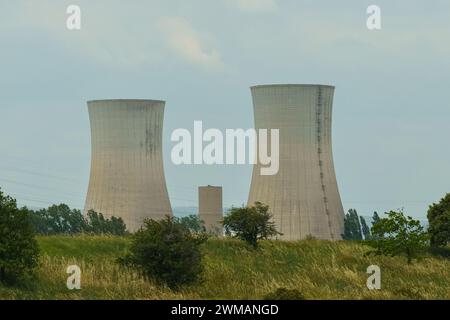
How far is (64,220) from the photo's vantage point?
175ft

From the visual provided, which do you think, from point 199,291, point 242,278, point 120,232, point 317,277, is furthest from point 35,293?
point 120,232

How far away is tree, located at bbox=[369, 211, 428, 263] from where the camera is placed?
26266mm

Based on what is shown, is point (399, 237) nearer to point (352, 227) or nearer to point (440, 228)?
point (440, 228)

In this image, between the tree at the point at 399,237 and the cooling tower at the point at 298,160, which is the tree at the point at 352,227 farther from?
the tree at the point at 399,237

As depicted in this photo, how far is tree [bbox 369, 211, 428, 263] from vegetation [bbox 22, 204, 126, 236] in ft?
63.6

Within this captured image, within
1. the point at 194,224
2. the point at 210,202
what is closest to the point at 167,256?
the point at 210,202

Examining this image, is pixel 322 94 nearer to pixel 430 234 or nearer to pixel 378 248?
pixel 430 234

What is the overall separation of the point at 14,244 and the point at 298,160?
79.9 feet

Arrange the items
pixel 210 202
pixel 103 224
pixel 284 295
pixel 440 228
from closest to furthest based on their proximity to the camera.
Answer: pixel 284 295 < pixel 440 228 < pixel 103 224 < pixel 210 202

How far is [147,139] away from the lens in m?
44.5

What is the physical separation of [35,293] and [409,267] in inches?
413

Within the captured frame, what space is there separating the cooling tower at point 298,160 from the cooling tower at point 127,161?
481 cm

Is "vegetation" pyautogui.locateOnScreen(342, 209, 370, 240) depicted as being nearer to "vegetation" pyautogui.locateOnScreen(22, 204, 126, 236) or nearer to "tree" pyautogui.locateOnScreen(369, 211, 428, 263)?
"vegetation" pyautogui.locateOnScreen(22, 204, 126, 236)
